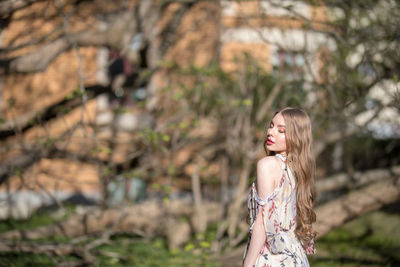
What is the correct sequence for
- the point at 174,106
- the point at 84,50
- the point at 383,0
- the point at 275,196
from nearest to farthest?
the point at 275,196, the point at 383,0, the point at 174,106, the point at 84,50

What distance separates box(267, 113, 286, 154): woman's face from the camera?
9.39 ft

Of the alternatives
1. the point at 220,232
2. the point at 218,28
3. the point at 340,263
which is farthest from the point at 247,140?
the point at 218,28

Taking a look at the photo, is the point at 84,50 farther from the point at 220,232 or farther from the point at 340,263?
the point at 340,263

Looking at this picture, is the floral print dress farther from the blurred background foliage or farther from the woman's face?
the blurred background foliage

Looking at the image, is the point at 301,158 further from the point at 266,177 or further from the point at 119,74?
the point at 119,74

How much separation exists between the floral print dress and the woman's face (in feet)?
0.20

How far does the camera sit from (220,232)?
7.01 meters

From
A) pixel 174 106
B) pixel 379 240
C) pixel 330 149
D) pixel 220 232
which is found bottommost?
pixel 379 240

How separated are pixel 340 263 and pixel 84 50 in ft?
28.0

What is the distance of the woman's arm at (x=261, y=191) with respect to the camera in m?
2.69

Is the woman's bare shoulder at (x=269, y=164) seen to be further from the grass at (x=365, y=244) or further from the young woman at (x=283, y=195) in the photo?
the grass at (x=365, y=244)

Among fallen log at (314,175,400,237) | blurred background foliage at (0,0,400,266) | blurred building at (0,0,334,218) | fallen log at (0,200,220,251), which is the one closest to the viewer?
fallen log at (314,175,400,237)

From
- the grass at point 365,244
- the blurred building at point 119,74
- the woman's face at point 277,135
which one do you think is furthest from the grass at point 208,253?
the woman's face at point 277,135

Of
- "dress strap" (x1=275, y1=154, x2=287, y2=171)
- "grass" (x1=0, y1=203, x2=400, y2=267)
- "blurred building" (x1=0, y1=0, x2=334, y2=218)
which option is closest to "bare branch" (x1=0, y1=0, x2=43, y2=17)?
"blurred building" (x1=0, y1=0, x2=334, y2=218)
